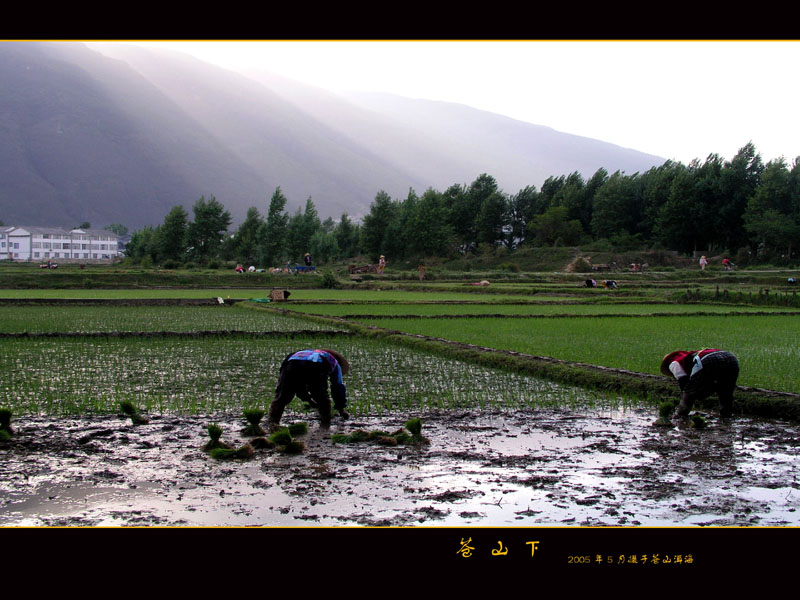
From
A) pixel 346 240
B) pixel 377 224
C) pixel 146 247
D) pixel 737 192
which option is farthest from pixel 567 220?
pixel 146 247

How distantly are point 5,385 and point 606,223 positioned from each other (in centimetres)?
6110

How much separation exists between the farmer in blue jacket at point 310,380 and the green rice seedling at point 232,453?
1107mm

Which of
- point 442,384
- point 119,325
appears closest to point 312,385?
point 442,384

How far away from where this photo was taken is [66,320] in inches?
775

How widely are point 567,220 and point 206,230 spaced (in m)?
36.0

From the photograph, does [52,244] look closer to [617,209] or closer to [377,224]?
[377,224]

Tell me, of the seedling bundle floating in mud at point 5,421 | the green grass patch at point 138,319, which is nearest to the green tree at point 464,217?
the green grass patch at point 138,319

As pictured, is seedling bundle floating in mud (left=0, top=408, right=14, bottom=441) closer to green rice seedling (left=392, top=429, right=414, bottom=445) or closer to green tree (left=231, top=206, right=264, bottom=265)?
green rice seedling (left=392, top=429, right=414, bottom=445)

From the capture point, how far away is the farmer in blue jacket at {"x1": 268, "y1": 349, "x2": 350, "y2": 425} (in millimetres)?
7191

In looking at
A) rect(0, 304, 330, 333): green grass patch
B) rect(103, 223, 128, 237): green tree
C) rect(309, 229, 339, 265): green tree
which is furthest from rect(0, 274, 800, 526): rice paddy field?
rect(103, 223, 128, 237): green tree

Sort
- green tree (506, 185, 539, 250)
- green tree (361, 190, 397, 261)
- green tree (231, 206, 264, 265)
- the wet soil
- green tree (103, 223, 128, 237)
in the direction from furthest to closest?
green tree (103, 223, 128, 237) < green tree (506, 185, 539, 250) < green tree (231, 206, 264, 265) < green tree (361, 190, 397, 261) < the wet soil

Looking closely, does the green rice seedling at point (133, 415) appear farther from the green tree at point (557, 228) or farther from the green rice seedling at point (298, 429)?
the green tree at point (557, 228)

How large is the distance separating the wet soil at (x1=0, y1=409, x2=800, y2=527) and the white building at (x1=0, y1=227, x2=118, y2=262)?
107724 millimetres

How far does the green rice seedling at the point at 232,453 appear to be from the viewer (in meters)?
6.07
